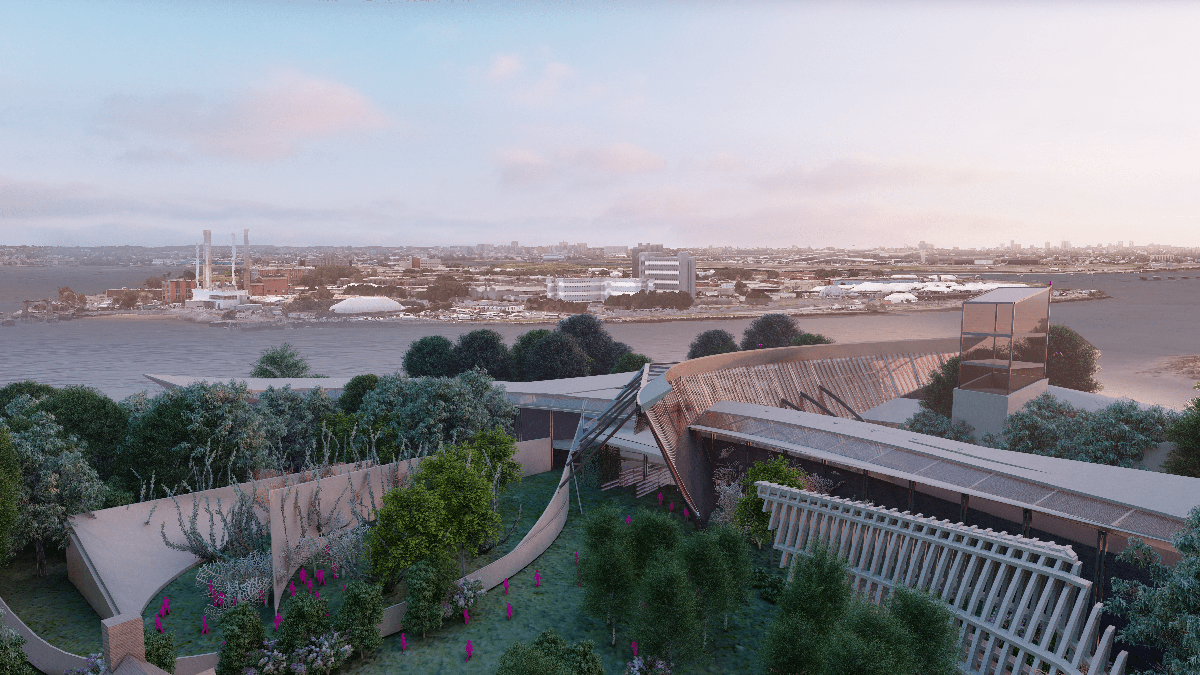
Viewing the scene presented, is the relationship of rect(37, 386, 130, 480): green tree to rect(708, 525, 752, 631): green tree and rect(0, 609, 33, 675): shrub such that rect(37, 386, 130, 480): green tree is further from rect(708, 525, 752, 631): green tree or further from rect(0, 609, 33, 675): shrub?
rect(708, 525, 752, 631): green tree

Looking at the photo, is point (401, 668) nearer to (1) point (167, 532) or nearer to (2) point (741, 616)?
(2) point (741, 616)

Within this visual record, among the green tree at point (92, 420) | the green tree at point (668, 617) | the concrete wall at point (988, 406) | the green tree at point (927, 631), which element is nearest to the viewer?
the green tree at point (927, 631)

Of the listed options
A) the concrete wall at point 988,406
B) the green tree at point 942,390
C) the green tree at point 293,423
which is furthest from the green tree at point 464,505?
the green tree at point 942,390

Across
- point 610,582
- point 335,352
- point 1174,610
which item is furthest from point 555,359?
point 335,352

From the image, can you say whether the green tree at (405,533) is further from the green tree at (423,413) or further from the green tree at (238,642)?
the green tree at (423,413)

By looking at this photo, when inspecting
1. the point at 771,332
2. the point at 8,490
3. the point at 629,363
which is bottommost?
the point at 629,363

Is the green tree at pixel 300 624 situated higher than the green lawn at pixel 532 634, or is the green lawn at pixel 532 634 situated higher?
the green tree at pixel 300 624

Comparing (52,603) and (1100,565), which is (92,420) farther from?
(1100,565)
